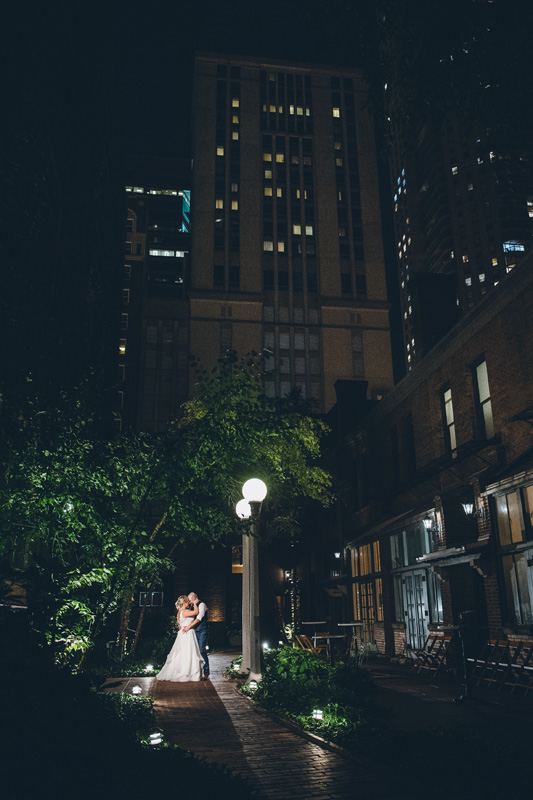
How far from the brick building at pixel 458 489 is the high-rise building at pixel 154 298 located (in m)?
12.5

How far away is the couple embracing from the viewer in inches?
521

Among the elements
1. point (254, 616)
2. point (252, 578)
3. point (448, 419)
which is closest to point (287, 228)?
point (448, 419)

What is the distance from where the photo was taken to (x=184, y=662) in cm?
1329

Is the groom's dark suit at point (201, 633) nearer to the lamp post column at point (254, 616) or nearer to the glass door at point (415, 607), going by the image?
the lamp post column at point (254, 616)

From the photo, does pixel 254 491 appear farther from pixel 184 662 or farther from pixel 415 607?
pixel 415 607

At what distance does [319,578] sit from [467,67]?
29.4 m

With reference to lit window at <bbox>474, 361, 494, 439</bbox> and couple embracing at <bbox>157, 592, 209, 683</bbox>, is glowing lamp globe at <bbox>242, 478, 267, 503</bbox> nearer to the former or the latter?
couple embracing at <bbox>157, 592, 209, 683</bbox>

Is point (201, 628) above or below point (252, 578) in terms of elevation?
below

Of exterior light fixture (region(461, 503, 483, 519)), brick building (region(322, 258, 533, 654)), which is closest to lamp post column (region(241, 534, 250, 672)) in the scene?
brick building (region(322, 258, 533, 654))

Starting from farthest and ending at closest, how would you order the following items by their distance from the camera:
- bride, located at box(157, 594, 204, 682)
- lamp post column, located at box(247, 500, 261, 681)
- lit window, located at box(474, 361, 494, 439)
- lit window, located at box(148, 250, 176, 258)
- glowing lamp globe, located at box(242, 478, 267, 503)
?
lit window, located at box(148, 250, 176, 258), lit window, located at box(474, 361, 494, 439), bride, located at box(157, 594, 204, 682), glowing lamp globe, located at box(242, 478, 267, 503), lamp post column, located at box(247, 500, 261, 681)

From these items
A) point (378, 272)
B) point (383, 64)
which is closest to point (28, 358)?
point (383, 64)

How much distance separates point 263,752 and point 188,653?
762cm

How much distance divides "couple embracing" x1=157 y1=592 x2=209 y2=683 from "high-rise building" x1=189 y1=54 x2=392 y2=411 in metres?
62.6

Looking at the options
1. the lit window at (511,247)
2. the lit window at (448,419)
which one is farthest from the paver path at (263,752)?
the lit window at (511,247)
